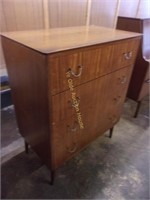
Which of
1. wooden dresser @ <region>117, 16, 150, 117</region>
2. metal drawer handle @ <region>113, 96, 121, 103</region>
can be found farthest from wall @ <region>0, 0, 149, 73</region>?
metal drawer handle @ <region>113, 96, 121, 103</region>

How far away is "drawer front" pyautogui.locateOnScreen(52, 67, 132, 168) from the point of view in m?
0.86

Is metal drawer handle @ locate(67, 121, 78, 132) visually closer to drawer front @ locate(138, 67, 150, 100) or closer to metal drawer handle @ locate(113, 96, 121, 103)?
metal drawer handle @ locate(113, 96, 121, 103)

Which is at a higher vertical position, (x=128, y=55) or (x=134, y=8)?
(x=134, y=8)

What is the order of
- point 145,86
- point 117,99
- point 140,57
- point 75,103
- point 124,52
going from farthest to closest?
point 145,86
point 140,57
point 117,99
point 124,52
point 75,103

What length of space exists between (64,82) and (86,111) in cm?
32

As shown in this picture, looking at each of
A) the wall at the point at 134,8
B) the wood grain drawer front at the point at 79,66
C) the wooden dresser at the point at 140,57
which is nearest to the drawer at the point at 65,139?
the wood grain drawer front at the point at 79,66

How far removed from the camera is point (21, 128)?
123 cm

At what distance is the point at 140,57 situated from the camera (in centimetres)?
156

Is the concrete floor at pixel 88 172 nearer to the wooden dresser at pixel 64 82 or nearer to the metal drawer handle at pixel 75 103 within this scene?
the wooden dresser at pixel 64 82

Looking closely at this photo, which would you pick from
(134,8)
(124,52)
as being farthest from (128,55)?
(134,8)

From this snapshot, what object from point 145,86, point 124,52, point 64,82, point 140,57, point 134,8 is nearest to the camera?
point 64,82

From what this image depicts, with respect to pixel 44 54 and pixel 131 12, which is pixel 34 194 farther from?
pixel 131 12

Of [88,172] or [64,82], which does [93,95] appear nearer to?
[64,82]

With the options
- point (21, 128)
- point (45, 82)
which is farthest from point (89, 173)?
point (45, 82)
